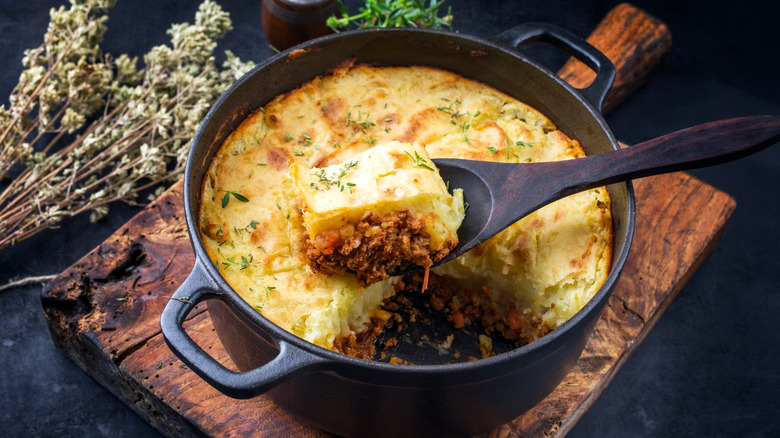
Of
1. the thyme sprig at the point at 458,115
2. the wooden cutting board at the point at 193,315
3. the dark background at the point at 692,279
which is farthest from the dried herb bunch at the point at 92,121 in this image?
the thyme sprig at the point at 458,115

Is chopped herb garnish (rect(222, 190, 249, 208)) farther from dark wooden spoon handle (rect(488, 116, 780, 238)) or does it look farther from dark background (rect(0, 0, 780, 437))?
dark background (rect(0, 0, 780, 437))

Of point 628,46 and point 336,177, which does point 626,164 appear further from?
point 628,46

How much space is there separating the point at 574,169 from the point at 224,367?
153 cm

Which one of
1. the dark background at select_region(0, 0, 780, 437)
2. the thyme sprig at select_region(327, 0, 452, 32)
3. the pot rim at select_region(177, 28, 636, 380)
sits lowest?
the dark background at select_region(0, 0, 780, 437)

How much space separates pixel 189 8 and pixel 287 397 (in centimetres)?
333

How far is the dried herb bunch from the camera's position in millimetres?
3812

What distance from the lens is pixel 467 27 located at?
5.12 m

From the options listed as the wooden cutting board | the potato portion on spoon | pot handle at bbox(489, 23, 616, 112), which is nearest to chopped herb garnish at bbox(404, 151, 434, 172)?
the potato portion on spoon

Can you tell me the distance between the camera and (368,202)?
2811 millimetres

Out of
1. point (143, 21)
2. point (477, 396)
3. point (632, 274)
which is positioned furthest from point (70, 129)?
point (632, 274)

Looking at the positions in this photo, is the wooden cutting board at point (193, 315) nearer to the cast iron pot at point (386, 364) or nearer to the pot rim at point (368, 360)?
the cast iron pot at point (386, 364)

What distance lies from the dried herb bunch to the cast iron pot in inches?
37.1

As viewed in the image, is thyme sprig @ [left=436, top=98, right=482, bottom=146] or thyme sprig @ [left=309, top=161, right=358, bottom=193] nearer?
thyme sprig @ [left=309, top=161, right=358, bottom=193]

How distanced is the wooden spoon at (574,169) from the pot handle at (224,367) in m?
0.91
